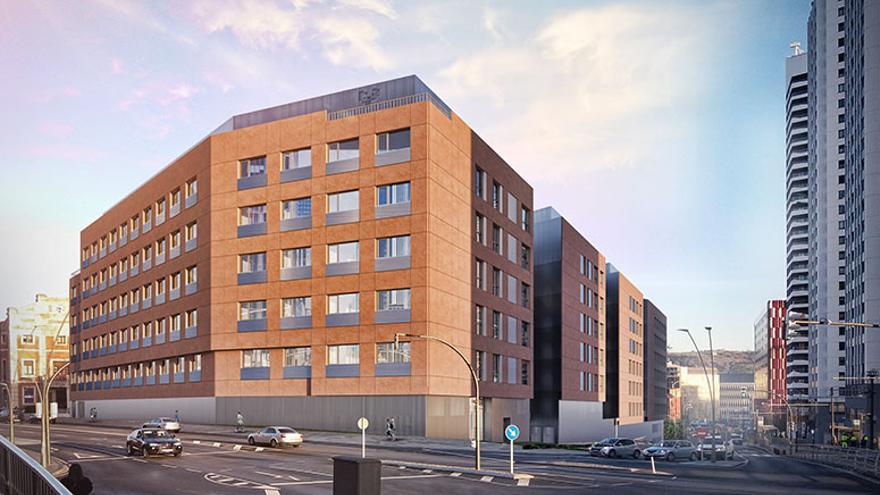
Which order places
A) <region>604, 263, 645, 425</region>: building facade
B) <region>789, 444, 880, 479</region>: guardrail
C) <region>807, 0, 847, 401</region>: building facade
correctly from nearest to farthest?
1. <region>789, 444, 880, 479</region>: guardrail
2. <region>604, 263, 645, 425</region>: building facade
3. <region>807, 0, 847, 401</region>: building facade

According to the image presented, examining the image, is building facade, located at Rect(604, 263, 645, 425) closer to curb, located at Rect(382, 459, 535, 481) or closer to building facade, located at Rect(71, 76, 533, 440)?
building facade, located at Rect(71, 76, 533, 440)

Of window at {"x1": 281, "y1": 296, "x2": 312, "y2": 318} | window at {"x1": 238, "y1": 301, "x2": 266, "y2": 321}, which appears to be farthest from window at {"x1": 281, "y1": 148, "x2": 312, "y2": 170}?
window at {"x1": 238, "y1": 301, "x2": 266, "y2": 321}

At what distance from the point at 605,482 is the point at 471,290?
125 ft

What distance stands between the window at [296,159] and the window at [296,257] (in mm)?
7387

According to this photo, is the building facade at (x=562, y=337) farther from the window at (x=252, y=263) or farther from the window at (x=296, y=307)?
the window at (x=252, y=263)

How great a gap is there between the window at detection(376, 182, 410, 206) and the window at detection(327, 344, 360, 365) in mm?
12223

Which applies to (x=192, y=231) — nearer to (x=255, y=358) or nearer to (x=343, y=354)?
(x=255, y=358)

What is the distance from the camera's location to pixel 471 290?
74000 millimetres

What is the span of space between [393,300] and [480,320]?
12.5m

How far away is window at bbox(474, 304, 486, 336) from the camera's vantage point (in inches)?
2959

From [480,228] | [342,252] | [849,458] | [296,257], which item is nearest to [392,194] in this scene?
[342,252]

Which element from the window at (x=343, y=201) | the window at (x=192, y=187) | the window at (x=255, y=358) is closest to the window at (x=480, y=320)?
the window at (x=343, y=201)

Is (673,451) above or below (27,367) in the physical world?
below

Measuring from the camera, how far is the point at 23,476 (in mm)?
12023
